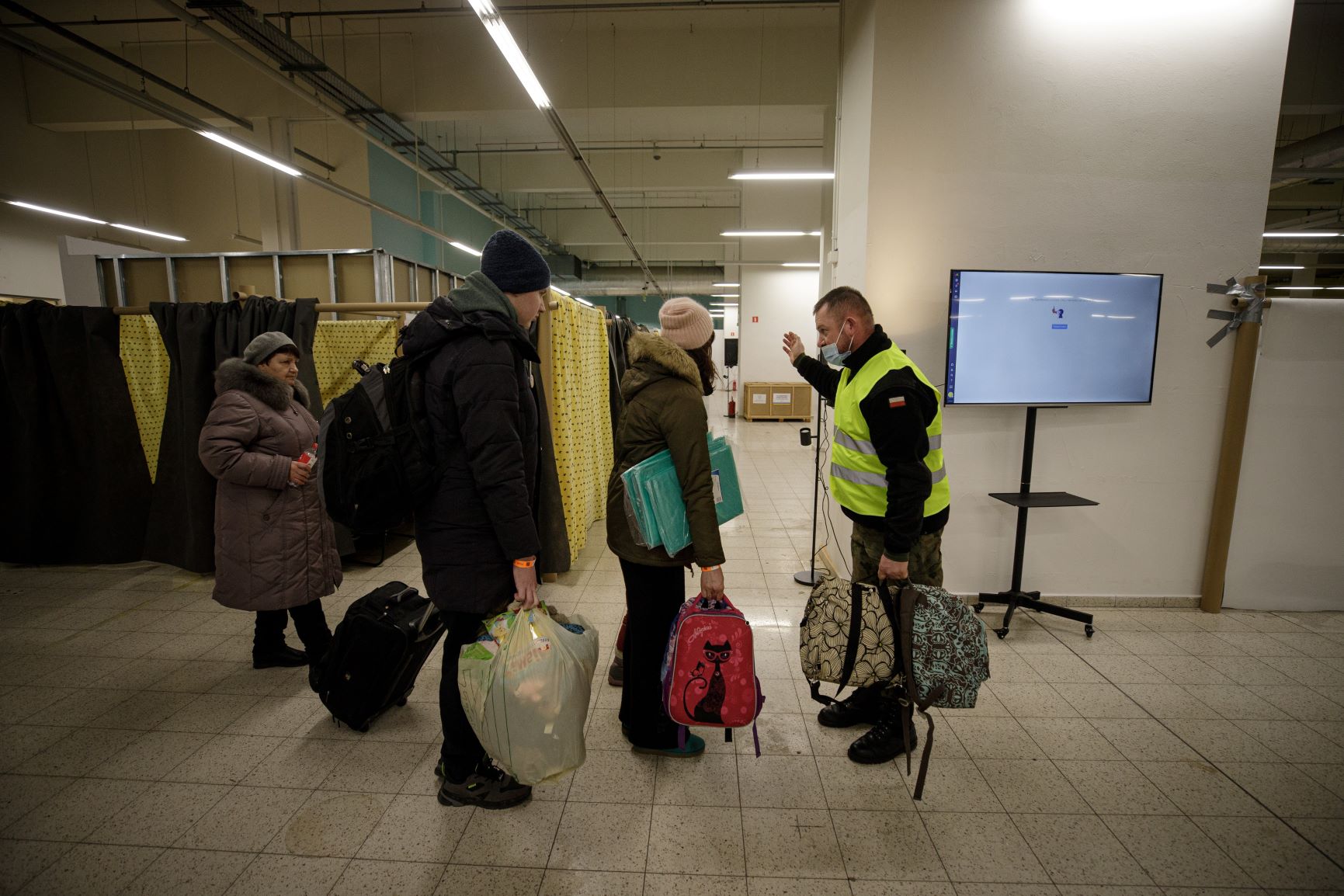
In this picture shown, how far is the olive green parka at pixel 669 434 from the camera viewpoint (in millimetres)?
1711

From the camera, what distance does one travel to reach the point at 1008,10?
2.82 metres

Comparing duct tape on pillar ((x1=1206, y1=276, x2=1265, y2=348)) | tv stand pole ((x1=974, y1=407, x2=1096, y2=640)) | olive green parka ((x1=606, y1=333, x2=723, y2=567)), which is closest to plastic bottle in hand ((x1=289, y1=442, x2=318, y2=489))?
olive green parka ((x1=606, y1=333, x2=723, y2=567))

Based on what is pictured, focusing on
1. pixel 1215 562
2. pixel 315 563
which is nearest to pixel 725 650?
pixel 315 563

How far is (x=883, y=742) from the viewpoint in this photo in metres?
2.04

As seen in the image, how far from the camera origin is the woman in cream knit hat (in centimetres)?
172

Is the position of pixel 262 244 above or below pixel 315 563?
above

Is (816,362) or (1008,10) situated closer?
(816,362)

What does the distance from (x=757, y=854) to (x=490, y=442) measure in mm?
1382

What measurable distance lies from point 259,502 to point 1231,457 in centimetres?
466

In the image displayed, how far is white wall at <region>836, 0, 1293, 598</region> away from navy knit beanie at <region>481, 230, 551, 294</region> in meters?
2.03

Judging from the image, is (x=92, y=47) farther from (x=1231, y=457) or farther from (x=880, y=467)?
(x=1231, y=457)

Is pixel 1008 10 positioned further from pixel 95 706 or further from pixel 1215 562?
pixel 95 706

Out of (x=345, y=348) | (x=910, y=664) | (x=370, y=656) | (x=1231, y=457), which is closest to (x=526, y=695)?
(x=370, y=656)

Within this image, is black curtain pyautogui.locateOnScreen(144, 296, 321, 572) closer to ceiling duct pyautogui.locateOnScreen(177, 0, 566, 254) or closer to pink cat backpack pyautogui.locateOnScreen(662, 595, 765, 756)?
pink cat backpack pyautogui.locateOnScreen(662, 595, 765, 756)
